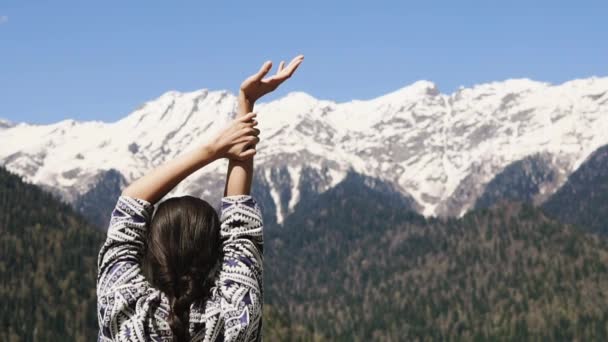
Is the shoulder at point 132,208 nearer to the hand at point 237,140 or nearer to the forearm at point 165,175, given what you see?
the forearm at point 165,175

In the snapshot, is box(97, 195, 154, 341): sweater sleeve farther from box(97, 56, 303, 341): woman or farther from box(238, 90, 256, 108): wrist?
box(238, 90, 256, 108): wrist

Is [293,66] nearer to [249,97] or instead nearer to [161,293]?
[249,97]

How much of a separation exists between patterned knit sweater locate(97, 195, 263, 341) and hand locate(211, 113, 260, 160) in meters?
0.54

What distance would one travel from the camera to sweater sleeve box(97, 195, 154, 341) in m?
10.7

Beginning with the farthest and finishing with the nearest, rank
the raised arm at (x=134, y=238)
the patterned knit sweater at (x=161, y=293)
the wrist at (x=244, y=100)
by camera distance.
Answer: the wrist at (x=244, y=100), the raised arm at (x=134, y=238), the patterned knit sweater at (x=161, y=293)

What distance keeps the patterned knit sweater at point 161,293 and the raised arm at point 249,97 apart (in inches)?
7.7

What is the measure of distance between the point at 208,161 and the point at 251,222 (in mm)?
989

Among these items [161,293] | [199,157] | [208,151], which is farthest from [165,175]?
[161,293]

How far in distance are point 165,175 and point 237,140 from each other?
0.93m

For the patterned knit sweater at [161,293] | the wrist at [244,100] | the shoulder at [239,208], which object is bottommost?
the patterned knit sweater at [161,293]

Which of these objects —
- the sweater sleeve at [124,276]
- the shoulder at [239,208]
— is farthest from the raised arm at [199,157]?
the shoulder at [239,208]

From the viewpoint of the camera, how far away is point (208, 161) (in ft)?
39.1

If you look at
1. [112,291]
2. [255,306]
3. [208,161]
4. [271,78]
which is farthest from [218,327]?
[271,78]

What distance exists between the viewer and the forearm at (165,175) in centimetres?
1141
